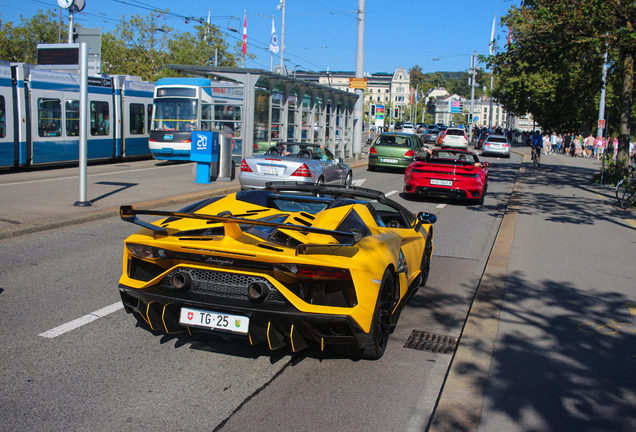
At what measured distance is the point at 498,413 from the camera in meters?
3.50

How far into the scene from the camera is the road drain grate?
4.65m

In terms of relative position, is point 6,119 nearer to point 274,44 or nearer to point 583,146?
point 274,44

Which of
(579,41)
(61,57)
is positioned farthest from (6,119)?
(579,41)

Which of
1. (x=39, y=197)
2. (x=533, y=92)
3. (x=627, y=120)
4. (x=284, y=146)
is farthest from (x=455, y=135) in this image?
(x=39, y=197)

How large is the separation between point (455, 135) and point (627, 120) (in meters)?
22.0

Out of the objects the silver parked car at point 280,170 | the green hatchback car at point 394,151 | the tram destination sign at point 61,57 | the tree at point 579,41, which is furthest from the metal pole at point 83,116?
the green hatchback car at point 394,151

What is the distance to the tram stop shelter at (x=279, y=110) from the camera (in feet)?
68.4

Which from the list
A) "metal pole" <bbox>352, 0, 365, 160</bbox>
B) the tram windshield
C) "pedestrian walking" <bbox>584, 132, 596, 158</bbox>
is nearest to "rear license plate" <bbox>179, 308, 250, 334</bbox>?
the tram windshield

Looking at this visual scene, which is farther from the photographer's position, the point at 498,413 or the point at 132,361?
the point at 132,361

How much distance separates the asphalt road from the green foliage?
53.0 m

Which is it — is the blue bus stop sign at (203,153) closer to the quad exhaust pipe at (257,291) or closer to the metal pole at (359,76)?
the quad exhaust pipe at (257,291)

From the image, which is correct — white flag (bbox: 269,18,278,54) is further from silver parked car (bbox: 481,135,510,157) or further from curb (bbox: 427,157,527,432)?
curb (bbox: 427,157,527,432)

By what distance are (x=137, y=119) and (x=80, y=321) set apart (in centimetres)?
2053

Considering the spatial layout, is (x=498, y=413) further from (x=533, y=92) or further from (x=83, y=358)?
(x=533, y=92)
